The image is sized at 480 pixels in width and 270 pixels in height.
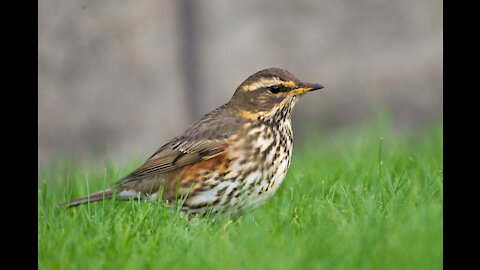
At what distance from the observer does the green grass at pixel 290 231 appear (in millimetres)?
2959

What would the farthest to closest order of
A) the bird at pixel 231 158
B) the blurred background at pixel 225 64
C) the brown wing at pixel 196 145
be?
the blurred background at pixel 225 64
the brown wing at pixel 196 145
the bird at pixel 231 158

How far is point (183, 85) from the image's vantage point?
26.5 feet

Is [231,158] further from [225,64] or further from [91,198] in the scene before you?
[225,64]

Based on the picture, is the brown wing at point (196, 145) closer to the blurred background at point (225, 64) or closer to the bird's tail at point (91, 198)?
the bird's tail at point (91, 198)

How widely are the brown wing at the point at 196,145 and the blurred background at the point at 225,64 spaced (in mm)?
Result: 2841

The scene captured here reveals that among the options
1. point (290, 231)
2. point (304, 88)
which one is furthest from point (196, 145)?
point (290, 231)

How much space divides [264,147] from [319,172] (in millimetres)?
1161

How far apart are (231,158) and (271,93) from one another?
24.1 inches

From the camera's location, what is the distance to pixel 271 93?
450 cm

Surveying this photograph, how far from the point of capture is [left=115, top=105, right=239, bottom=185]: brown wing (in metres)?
4.40

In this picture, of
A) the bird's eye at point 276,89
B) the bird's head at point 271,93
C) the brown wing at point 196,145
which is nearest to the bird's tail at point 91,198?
the brown wing at point 196,145

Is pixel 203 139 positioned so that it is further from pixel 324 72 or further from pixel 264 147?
pixel 324 72

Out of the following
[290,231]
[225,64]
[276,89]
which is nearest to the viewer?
[290,231]

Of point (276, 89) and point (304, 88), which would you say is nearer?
point (304, 88)
